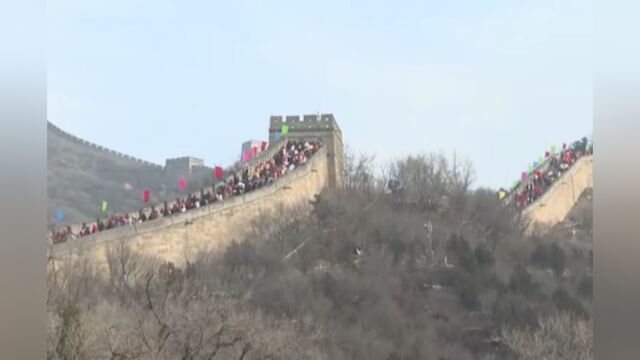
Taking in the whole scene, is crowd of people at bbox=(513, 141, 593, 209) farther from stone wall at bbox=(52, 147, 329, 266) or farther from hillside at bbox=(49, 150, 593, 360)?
stone wall at bbox=(52, 147, 329, 266)

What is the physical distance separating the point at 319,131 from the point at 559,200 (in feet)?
38.0

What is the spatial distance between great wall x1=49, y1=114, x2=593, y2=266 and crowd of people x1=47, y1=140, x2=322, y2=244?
0.25 m

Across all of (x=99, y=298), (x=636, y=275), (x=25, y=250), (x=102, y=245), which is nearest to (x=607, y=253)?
(x=636, y=275)

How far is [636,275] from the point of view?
6.08 feet

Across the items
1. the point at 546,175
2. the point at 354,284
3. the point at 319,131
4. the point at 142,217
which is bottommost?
the point at 354,284

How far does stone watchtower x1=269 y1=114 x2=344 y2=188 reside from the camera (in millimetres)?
28938

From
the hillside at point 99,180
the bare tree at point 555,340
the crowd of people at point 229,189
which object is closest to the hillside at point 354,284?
the bare tree at point 555,340

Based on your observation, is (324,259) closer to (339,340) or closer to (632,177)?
(339,340)

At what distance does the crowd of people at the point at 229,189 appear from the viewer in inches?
688

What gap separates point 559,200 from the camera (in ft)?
111

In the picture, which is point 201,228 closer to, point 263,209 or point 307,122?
point 263,209

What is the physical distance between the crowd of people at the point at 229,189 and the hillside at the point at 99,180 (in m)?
2.79

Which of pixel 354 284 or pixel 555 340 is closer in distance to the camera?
pixel 555 340

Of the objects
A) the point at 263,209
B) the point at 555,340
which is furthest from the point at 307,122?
the point at 555,340
